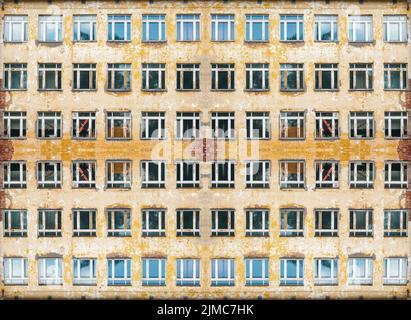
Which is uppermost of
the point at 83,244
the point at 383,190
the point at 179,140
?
the point at 179,140

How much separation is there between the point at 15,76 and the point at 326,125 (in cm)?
1898

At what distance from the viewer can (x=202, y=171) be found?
32.6 meters

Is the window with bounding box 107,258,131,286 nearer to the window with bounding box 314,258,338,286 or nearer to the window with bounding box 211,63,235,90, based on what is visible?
the window with bounding box 314,258,338,286

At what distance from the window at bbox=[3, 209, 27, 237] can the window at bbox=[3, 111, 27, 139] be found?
4.56 meters

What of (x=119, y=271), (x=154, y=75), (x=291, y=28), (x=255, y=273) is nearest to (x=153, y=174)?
(x=154, y=75)

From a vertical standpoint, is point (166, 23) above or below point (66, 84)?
above

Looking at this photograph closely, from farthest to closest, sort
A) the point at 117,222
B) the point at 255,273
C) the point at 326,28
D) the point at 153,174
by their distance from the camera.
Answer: the point at 326,28 < the point at 153,174 < the point at 117,222 < the point at 255,273

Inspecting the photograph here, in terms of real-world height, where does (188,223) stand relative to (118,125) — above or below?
below

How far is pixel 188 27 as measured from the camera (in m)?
32.8

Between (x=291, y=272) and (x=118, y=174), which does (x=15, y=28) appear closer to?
(x=118, y=174)

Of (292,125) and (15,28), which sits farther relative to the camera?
(15,28)

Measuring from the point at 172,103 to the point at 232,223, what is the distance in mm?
8047
